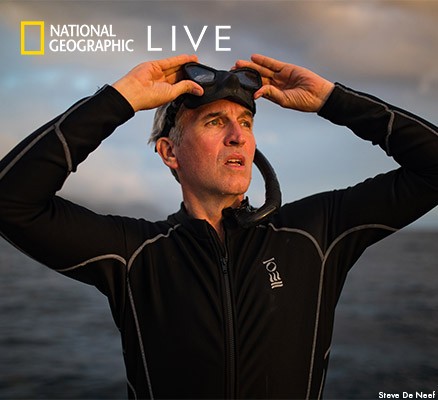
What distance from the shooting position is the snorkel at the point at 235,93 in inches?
99.1

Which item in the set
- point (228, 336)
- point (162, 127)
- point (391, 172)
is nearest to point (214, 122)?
point (162, 127)

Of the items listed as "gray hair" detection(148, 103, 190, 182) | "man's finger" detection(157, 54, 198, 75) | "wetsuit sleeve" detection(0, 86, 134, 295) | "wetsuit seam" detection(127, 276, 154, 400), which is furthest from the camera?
"gray hair" detection(148, 103, 190, 182)

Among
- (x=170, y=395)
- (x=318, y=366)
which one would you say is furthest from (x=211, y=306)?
(x=318, y=366)

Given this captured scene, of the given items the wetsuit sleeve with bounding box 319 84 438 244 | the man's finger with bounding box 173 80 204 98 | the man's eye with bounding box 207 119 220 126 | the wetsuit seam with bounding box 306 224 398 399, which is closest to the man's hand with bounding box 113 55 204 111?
the man's finger with bounding box 173 80 204 98

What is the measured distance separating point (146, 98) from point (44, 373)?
25.5 ft

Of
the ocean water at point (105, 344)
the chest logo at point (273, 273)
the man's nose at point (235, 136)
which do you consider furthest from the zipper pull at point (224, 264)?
the ocean water at point (105, 344)

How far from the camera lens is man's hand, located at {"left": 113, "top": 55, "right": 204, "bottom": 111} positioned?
2.40 meters

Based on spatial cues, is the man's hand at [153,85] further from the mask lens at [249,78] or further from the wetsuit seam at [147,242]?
the wetsuit seam at [147,242]

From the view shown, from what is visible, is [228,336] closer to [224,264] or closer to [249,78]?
[224,264]

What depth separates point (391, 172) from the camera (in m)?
2.62

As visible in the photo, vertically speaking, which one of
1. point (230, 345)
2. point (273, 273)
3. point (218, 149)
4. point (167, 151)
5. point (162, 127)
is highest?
point (162, 127)

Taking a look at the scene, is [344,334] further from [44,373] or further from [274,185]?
[274,185]

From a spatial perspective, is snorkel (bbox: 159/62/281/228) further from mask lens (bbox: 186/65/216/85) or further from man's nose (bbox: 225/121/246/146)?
man's nose (bbox: 225/121/246/146)

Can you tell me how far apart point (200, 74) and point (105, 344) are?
9.07m
